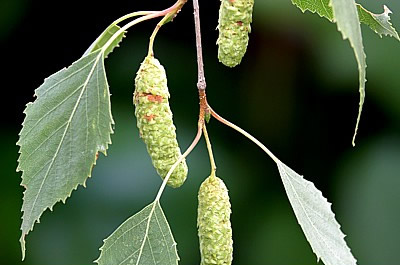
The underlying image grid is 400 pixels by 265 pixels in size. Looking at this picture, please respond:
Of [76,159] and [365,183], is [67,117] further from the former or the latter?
[365,183]

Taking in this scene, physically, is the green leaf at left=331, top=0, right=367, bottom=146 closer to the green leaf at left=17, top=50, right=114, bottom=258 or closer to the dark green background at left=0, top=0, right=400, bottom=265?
the green leaf at left=17, top=50, right=114, bottom=258

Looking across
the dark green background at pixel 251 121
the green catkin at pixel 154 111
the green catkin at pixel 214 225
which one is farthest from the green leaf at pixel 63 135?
the dark green background at pixel 251 121

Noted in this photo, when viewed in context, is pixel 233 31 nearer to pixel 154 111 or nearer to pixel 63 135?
pixel 154 111

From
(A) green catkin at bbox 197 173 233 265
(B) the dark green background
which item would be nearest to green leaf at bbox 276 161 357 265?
(A) green catkin at bbox 197 173 233 265

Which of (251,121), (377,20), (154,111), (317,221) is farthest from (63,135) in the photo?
(251,121)

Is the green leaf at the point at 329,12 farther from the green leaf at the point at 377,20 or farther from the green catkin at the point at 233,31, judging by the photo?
the green catkin at the point at 233,31

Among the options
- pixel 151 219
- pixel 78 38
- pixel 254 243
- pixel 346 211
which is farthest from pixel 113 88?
pixel 151 219
